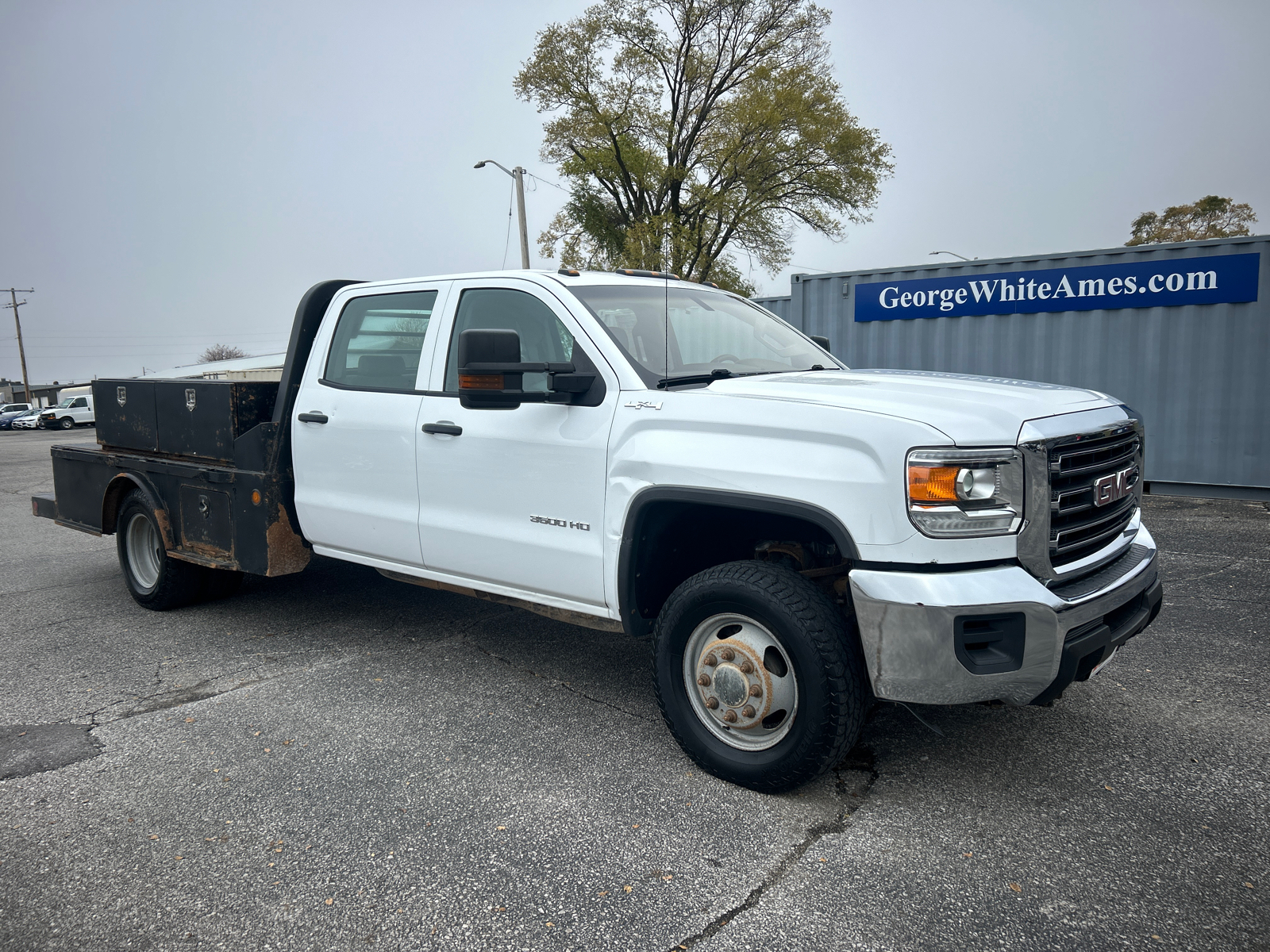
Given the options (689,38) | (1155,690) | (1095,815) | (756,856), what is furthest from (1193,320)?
(689,38)

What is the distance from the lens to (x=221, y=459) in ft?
16.6

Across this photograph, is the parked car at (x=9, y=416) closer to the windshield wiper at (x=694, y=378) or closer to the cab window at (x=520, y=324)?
the cab window at (x=520, y=324)

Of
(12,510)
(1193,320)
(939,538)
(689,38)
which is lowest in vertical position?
(12,510)

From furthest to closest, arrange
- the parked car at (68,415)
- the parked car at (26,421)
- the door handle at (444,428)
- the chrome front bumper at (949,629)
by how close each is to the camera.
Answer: the parked car at (26,421) → the parked car at (68,415) → the door handle at (444,428) → the chrome front bumper at (949,629)

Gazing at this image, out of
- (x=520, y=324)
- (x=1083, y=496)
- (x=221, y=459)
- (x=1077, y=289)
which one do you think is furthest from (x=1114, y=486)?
(x=1077, y=289)

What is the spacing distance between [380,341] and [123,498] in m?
2.67

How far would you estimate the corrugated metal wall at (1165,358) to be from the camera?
34.0ft

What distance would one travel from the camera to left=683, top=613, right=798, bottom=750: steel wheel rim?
3154 millimetres

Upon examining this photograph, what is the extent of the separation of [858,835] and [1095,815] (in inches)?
33.0

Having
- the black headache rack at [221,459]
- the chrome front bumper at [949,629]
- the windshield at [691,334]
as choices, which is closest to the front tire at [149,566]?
the black headache rack at [221,459]

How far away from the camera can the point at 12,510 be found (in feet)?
37.3

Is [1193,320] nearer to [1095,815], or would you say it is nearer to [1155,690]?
[1155,690]

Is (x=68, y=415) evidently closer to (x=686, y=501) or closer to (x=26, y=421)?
(x=26, y=421)

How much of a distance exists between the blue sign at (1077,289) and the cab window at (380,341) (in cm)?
912
